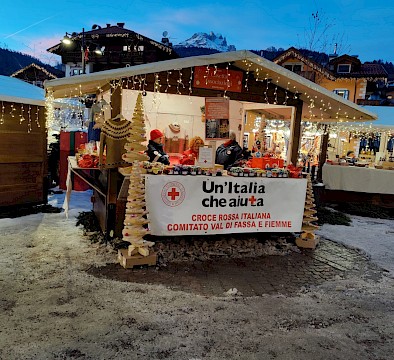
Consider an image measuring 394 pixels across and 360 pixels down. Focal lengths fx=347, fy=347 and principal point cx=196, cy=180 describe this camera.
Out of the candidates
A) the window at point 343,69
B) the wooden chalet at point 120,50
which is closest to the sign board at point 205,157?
the wooden chalet at point 120,50

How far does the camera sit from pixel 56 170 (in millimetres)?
12180

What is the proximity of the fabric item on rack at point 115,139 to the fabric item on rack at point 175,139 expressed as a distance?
12.7 ft

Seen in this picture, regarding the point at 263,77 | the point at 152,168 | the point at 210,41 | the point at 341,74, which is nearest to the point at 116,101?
the point at 152,168

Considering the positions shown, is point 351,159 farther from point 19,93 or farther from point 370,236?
point 19,93

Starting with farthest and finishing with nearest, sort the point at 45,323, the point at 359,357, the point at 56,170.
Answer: the point at 56,170 < the point at 45,323 < the point at 359,357

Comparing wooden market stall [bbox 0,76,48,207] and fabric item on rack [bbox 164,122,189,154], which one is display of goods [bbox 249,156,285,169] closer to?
fabric item on rack [bbox 164,122,189,154]

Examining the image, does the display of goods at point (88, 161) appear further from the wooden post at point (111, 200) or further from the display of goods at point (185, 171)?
the display of goods at point (185, 171)

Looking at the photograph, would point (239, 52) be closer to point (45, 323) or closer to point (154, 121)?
point (154, 121)

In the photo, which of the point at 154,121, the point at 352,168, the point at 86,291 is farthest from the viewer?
the point at 352,168

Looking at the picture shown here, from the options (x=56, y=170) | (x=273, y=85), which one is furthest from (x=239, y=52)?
(x=56, y=170)

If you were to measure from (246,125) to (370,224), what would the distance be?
194 inches

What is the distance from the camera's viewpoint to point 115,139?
6.03 meters

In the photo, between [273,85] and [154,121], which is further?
[154,121]

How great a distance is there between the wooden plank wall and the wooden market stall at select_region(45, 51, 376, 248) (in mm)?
936
